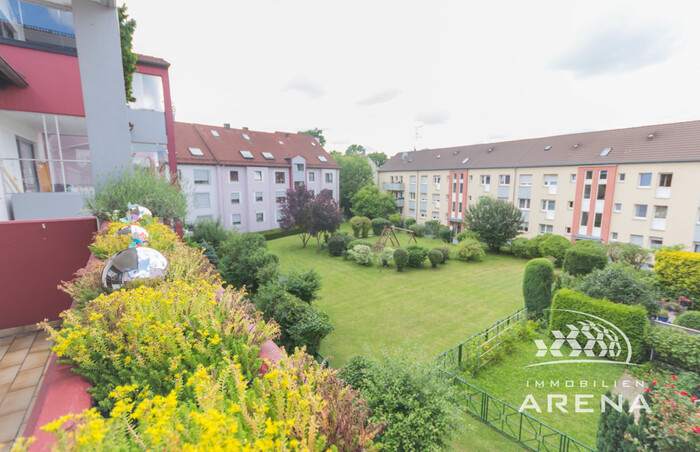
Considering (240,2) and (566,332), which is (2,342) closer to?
(240,2)

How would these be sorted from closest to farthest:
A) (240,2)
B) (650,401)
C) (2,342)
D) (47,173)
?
(2,342) → (650,401) → (240,2) → (47,173)

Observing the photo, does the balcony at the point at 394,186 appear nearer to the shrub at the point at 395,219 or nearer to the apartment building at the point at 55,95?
the shrub at the point at 395,219

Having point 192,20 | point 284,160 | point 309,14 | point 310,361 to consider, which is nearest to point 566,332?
point 310,361

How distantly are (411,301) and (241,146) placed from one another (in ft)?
85.2

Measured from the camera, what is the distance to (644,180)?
2314 centimetres

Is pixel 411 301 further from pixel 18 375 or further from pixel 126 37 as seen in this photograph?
pixel 126 37

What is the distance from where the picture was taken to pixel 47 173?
1030cm

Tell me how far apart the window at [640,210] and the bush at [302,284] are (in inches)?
1043

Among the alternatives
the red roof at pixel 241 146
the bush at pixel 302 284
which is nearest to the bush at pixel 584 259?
the bush at pixel 302 284

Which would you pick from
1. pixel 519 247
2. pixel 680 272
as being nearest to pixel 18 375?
pixel 680 272

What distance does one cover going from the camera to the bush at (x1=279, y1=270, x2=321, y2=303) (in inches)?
462

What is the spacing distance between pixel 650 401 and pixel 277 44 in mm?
14517

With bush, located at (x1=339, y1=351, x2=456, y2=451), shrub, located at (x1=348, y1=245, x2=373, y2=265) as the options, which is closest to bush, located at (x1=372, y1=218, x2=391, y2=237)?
shrub, located at (x1=348, y1=245, x2=373, y2=265)

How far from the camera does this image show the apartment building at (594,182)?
70.1ft
